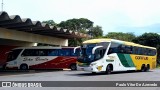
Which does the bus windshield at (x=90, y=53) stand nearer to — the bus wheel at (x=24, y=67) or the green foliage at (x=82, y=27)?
the bus wheel at (x=24, y=67)

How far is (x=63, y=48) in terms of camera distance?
3484 cm

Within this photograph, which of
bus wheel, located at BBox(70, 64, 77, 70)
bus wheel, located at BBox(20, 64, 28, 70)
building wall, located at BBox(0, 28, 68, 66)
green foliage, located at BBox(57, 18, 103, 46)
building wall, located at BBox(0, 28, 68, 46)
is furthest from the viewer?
green foliage, located at BBox(57, 18, 103, 46)

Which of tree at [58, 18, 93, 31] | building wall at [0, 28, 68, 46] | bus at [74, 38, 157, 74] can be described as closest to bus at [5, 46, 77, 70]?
building wall at [0, 28, 68, 46]

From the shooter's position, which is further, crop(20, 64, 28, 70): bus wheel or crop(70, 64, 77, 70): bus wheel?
crop(20, 64, 28, 70): bus wheel

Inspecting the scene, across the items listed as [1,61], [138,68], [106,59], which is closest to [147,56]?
[138,68]

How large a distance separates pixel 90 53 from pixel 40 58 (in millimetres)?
11397

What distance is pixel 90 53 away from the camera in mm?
24766

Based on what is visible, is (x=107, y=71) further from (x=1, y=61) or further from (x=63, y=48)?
(x=1, y=61)

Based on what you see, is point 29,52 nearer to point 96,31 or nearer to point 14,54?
point 14,54

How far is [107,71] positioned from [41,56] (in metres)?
10.9

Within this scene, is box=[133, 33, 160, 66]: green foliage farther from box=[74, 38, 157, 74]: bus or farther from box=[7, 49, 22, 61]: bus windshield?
box=[7, 49, 22, 61]: bus windshield

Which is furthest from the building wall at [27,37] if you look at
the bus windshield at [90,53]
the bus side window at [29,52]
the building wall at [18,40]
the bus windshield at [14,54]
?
the bus windshield at [90,53]

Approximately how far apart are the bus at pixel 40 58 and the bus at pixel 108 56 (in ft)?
22.8

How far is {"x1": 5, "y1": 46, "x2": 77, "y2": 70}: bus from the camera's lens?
34.7 meters
